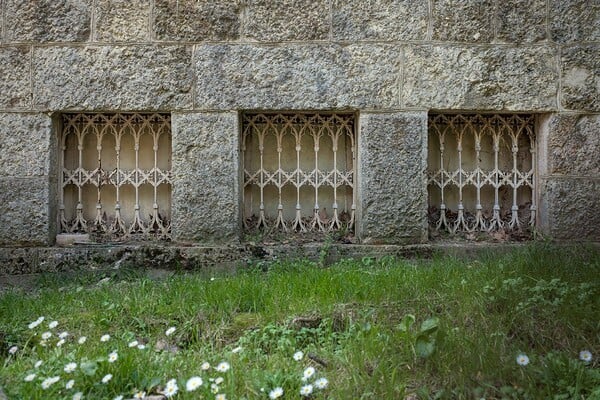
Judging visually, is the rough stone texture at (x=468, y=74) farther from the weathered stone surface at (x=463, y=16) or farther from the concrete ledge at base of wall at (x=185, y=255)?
the concrete ledge at base of wall at (x=185, y=255)

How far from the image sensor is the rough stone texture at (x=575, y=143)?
4.38 meters

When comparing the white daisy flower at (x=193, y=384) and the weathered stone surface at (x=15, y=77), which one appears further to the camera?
the weathered stone surface at (x=15, y=77)

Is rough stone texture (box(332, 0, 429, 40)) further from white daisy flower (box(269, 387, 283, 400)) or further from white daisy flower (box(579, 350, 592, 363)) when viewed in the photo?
white daisy flower (box(269, 387, 283, 400))

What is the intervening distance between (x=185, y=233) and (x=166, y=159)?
71 cm

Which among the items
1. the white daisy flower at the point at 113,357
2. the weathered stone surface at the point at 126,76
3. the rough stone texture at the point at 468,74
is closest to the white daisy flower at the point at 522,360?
the white daisy flower at the point at 113,357

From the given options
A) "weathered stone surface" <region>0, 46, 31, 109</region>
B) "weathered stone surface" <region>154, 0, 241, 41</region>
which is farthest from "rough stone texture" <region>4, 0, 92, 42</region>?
"weathered stone surface" <region>154, 0, 241, 41</region>

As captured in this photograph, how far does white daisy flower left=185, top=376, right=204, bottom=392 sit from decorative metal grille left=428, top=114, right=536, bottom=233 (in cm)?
300

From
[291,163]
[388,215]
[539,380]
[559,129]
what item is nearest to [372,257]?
[388,215]

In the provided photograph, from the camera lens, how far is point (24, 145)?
171 inches

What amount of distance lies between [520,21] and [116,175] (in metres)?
3.52

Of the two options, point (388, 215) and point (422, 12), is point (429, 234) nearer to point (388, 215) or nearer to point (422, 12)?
point (388, 215)

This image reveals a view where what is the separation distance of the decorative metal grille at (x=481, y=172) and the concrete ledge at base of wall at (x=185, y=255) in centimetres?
38

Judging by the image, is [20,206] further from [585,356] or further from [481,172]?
[585,356]

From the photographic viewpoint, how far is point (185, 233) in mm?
4344
